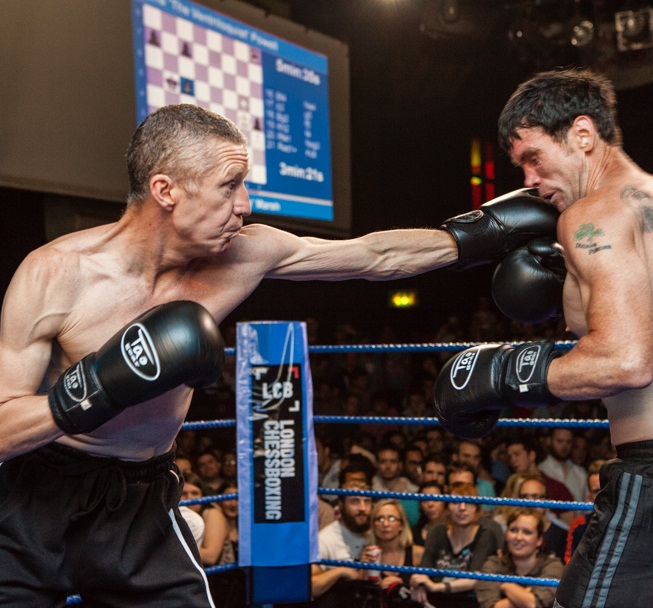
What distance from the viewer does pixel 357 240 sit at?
5.85 feet

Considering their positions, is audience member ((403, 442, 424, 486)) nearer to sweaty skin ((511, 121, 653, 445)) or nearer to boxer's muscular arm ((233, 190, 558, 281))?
boxer's muscular arm ((233, 190, 558, 281))

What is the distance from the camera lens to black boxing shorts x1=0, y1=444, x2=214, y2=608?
4.61ft

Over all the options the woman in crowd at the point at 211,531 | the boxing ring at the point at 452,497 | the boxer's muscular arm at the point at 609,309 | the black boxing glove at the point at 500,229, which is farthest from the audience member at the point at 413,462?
the boxer's muscular arm at the point at 609,309

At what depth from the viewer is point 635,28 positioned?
5.05 metres

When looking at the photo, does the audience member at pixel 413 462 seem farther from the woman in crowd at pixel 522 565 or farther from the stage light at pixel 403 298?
the stage light at pixel 403 298

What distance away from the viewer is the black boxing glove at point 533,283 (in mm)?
1707

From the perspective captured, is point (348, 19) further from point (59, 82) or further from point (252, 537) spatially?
point (252, 537)

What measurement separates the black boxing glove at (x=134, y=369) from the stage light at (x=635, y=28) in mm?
4517

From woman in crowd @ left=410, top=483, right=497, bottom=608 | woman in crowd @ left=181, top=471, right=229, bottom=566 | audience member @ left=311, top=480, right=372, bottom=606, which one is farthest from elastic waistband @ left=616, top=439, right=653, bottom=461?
woman in crowd @ left=181, top=471, right=229, bottom=566

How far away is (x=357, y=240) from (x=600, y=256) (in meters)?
0.59

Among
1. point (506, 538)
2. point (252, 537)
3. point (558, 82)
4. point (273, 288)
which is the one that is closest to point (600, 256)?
point (558, 82)

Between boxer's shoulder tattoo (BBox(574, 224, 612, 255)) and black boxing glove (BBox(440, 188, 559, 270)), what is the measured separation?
44 centimetres

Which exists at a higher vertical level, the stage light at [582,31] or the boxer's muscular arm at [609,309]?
the stage light at [582,31]

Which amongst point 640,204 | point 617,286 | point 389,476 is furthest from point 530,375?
point 389,476
